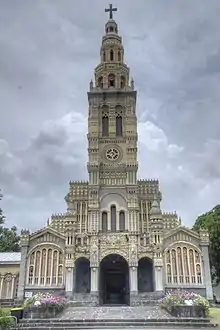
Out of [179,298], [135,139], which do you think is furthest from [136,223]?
[179,298]

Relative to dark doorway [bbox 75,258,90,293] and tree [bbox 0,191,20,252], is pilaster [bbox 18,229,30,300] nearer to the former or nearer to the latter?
dark doorway [bbox 75,258,90,293]

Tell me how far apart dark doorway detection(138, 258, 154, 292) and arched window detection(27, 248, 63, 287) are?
327 inches

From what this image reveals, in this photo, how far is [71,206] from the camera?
40281mm

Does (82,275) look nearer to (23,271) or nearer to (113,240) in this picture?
(113,240)

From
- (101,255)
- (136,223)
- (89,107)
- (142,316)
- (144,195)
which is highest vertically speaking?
(89,107)

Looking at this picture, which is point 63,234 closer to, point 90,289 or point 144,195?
point 90,289

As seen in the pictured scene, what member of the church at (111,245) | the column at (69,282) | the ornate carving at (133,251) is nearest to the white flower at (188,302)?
the church at (111,245)

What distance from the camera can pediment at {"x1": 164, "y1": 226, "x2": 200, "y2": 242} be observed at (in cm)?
3834

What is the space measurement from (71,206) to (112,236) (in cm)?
569

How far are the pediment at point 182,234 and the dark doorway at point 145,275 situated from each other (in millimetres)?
3494

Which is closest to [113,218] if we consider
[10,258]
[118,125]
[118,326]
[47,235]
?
[47,235]

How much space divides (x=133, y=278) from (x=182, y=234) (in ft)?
22.7

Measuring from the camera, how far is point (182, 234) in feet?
126

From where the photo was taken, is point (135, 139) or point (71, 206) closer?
point (71, 206)
